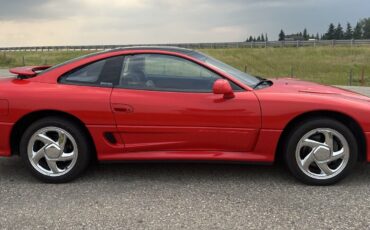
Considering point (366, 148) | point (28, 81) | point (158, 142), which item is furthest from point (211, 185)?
point (28, 81)

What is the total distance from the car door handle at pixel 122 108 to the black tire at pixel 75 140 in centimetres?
43

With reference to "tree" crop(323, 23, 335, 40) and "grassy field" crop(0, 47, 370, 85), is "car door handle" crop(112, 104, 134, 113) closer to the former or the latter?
"grassy field" crop(0, 47, 370, 85)

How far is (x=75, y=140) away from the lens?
430cm

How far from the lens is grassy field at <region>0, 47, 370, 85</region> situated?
3173 cm

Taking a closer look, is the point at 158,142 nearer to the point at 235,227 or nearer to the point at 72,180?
the point at 72,180

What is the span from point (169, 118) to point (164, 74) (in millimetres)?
471

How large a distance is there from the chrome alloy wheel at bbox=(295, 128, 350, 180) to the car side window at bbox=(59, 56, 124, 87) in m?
1.93

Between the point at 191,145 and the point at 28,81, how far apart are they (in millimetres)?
1802

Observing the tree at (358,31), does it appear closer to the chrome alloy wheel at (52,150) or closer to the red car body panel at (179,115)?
the red car body panel at (179,115)

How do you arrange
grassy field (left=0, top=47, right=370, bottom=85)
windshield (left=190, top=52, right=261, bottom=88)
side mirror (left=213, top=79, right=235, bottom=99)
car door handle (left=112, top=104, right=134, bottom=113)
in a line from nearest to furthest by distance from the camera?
side mirror (left=213, top=79, right=235, bottom=99) < car door handle (left=112, top=104, right=134, bottom=113) < windshield (left=190, top=52, right=261, bottom=88) < grassy field (left=0, top=47, right=370, bottom=85)

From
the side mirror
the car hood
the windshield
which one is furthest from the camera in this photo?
the windshield

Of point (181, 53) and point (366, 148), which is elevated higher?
point (181, 53)

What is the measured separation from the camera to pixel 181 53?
14.6 feet

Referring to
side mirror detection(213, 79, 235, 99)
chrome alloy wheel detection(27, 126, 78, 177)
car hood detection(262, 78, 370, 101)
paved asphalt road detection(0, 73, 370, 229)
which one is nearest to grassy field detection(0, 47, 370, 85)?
car hood detection(262, 78, 370, 101)
